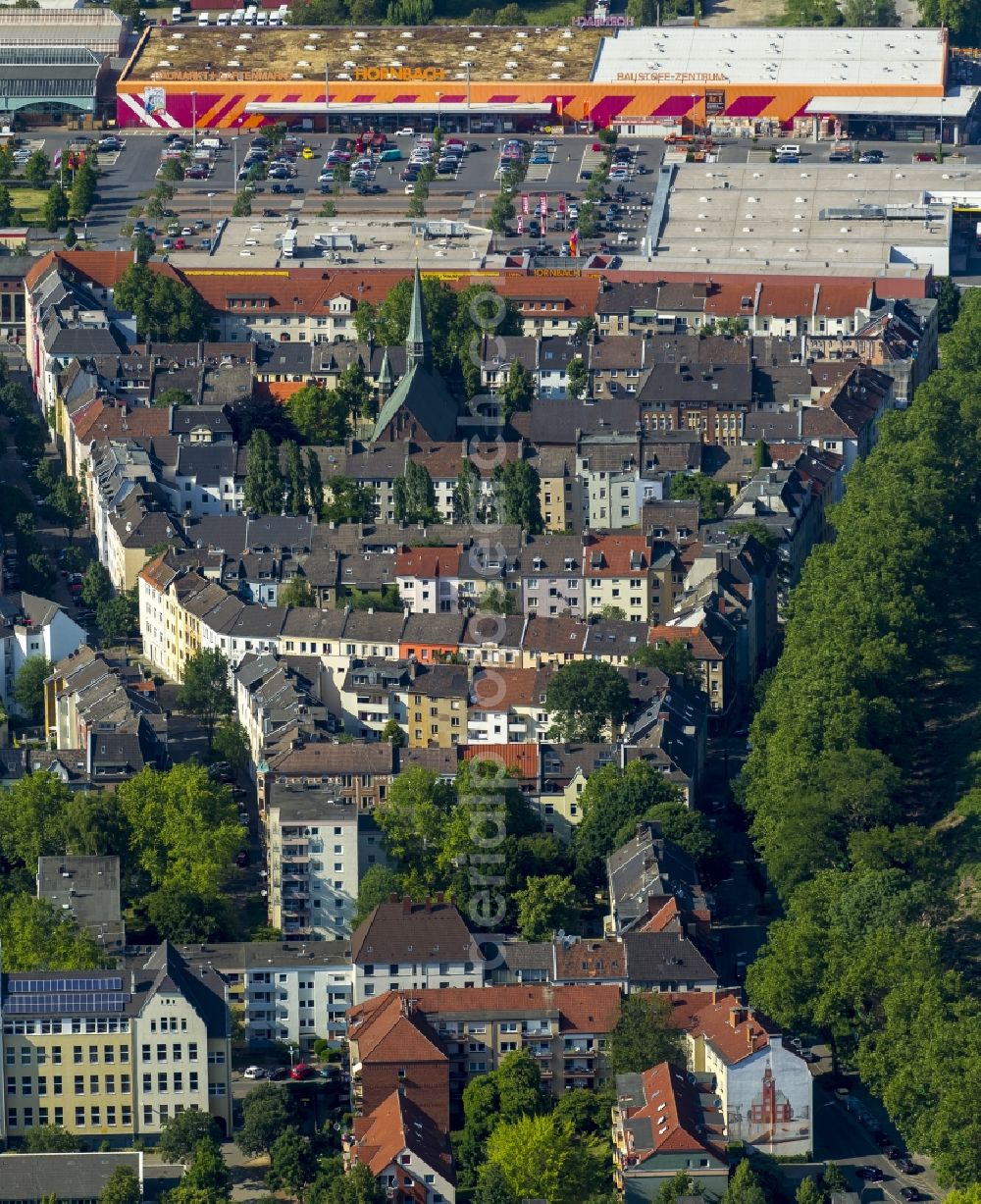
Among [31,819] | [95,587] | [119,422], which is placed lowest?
[119,422]

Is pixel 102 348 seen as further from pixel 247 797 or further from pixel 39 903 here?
pixel 39 903

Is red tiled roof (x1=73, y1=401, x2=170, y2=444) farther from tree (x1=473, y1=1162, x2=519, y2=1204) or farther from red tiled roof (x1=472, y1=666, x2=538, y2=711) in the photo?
tree (x1=473, y1=1162, x2=519, y2=1204)

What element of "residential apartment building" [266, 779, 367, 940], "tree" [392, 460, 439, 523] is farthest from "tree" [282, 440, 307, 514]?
"residential apartment building" [266, 779, 367, 940]

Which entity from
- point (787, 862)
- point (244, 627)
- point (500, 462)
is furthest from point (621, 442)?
point (787, 862)

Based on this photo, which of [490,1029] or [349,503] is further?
[349,503]

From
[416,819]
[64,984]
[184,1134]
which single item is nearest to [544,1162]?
[184,1134]

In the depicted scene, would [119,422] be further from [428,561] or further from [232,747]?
[232,747]

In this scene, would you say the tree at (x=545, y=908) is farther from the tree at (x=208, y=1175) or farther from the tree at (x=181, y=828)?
the tree at (x=208, y=1175)
